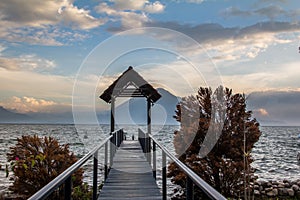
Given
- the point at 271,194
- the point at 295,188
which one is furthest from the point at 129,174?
the point at 295,188

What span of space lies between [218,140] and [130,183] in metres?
7.67

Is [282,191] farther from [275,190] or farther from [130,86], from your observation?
[130,86]

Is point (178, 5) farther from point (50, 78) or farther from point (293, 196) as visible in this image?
point (50, 78)

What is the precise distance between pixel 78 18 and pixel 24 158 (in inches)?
304

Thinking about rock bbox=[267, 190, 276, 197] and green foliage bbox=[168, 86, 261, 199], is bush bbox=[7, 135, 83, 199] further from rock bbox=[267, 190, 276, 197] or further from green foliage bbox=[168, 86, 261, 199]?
rock bbox=[267, 190, 276, 197]

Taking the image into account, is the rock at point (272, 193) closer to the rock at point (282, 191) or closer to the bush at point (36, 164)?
the rock at point (282, 191)

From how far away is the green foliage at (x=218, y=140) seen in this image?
1394 cm

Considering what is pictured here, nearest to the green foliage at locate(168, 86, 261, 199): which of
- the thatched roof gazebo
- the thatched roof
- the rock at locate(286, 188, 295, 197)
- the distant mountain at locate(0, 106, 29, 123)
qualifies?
the thatched roof gazebo

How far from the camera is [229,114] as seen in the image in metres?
15.1

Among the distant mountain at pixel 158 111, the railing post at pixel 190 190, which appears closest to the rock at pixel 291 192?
the distant mountain at pixel 158 111

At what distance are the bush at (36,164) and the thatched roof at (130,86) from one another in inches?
115

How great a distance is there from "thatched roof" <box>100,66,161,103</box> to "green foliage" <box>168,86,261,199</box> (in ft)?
7.05

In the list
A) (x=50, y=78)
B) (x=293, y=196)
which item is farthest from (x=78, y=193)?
(x=50, y=78)

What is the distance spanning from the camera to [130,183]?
24.9ft
